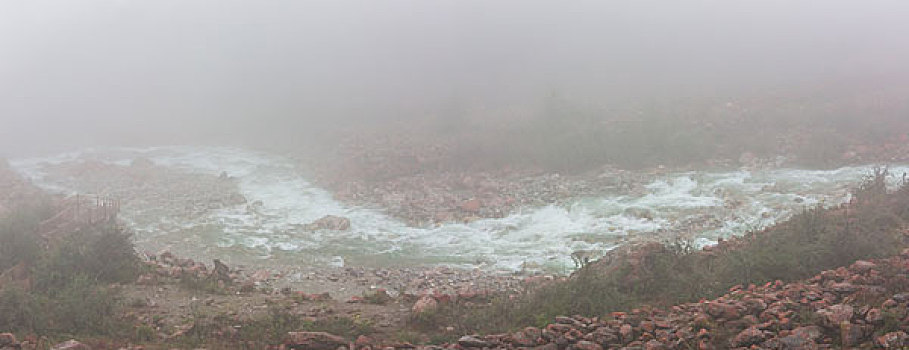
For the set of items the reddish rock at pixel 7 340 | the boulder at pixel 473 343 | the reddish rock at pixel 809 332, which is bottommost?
the reddish rock at pixel 7 340

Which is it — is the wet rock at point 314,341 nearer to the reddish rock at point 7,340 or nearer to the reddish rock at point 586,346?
the reddish rock at point 586,346

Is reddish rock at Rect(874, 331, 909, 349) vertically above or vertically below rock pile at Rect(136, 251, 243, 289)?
above

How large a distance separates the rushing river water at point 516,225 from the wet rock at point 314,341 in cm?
592

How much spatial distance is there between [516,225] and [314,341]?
28.5 feet

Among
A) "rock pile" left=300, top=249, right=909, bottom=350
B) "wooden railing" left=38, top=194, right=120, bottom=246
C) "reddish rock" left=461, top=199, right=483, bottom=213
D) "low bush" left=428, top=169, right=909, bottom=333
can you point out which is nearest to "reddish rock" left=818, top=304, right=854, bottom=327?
"rock pile" left=300, top=249, right=909, bottom=350

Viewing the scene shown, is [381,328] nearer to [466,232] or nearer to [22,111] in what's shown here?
[466,232]

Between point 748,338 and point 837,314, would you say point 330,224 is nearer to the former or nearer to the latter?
point 748,338

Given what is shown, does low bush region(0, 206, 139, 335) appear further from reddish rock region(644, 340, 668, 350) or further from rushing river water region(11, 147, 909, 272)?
reddish rock region(644, 340, 668, 350)

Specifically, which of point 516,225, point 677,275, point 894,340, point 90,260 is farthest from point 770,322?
point 516,225

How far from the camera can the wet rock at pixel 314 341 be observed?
5344 mm

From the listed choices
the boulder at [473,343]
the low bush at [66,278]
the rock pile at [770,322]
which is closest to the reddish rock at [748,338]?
the rock pile at [770,322]

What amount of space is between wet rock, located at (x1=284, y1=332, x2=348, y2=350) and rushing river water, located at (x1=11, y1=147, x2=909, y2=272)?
5922mm

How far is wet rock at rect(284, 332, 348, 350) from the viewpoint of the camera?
17.5ft

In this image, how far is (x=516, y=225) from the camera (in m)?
13.6
